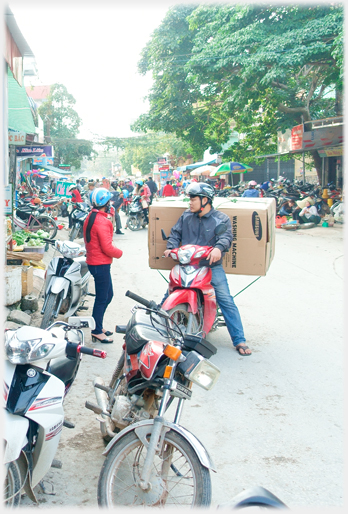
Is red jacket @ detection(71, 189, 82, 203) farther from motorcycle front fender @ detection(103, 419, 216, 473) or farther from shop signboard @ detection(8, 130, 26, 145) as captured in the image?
motorcycle front fender @ detection(103, 419, 216, 473)

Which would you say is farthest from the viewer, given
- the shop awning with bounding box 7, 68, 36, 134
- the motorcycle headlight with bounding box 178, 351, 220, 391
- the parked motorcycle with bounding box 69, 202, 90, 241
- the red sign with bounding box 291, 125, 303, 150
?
the red sign with bounding box 291, 125, 303, 150

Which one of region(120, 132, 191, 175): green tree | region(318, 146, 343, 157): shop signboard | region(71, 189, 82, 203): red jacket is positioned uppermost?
region(120, 132, 191, 175): green tree

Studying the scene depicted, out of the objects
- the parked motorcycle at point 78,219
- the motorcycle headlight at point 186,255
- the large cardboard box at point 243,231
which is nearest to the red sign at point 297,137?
the parked motorcycle at point 78,219

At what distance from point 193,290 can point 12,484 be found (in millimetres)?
2721

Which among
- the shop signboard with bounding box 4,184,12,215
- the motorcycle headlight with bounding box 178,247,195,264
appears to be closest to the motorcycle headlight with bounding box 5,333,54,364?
the motorcycle headlight with bounding box 178,247,195,264

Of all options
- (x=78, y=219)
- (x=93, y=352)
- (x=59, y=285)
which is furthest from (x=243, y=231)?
(x=78, y=219)

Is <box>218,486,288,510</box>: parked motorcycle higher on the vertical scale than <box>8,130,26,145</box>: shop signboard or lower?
lower

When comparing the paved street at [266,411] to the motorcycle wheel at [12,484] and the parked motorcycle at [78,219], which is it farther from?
the parked motorcycle at [78,219]

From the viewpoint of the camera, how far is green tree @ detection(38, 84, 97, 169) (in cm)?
4591

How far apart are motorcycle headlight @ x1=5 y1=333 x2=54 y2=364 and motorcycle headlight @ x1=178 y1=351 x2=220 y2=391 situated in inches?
28.2

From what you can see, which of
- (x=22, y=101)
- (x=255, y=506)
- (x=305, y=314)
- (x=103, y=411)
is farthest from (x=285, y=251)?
(x=255, y=506)

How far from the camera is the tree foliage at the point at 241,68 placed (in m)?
15.7

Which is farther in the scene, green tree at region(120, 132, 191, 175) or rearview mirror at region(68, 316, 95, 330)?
green tree at region(120, 132, 191, 175)

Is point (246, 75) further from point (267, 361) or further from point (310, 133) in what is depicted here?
point (267, 361)
